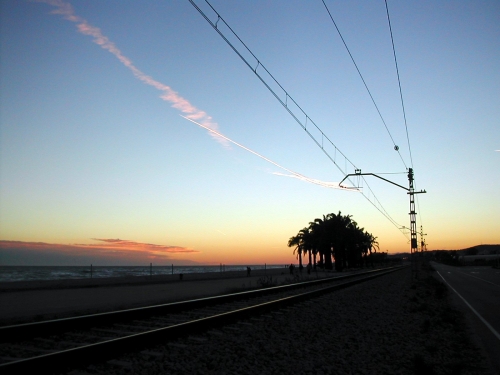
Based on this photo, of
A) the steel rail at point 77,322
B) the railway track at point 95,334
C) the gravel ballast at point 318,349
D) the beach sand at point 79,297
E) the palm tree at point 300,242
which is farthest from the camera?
the palm tree at point 300,242

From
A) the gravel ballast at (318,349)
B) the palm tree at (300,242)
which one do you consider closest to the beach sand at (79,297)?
the gravel ballast at (318,349)

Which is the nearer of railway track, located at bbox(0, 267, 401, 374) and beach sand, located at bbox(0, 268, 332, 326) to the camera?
railway track, located at bbox(0, 267, 401, 374)

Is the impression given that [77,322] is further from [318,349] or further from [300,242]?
[300,242]

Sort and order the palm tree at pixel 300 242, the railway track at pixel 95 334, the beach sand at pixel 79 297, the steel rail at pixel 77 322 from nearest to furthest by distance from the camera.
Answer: the railway track at pixel 95 334
the steel rail at pixel 77 322
the beach sand at pixel 79 297
the palm tree at pixel 300 242

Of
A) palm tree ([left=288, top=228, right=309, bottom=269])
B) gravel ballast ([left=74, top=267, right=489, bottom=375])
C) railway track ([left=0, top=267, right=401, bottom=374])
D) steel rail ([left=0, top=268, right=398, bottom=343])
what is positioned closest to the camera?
railway track ([left=0, top=267, right=401, bottom=374])

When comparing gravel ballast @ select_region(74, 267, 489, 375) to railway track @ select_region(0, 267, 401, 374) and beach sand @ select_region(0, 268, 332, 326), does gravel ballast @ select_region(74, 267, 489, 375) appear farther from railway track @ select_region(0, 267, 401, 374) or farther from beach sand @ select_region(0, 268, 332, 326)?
beach sand @ select_region(0, 268, 332, 326)

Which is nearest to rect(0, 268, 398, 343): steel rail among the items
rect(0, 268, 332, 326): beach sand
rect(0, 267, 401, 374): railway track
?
rect(0, 267, 401, 374): railway track

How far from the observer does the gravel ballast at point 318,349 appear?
783 cm

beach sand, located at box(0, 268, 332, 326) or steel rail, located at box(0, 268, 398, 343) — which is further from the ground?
steel rail, located at box(0, 268, 398, 343)

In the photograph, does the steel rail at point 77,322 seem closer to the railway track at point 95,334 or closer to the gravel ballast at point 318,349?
the railway track at point 95,334

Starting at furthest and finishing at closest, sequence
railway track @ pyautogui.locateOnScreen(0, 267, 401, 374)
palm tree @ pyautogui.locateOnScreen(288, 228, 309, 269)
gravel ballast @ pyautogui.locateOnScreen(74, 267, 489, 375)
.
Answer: palm tree @ pyautogui.locateOnScreen(288, 228, 309, 269) → gravel ballast @ pyautogui.locateOnScreen(74, 267, 489, 375) → railway track @ pyautogui.locateOnScreen(0, 267, 401, 374)

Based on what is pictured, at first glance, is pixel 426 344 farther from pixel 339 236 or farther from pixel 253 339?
pixel 339 236

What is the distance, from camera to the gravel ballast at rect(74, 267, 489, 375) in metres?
7.83

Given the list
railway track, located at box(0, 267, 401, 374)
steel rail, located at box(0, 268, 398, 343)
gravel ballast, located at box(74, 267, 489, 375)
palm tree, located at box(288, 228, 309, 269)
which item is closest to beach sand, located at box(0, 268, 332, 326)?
steel rail, located at box(0, 268, 398, 343)
